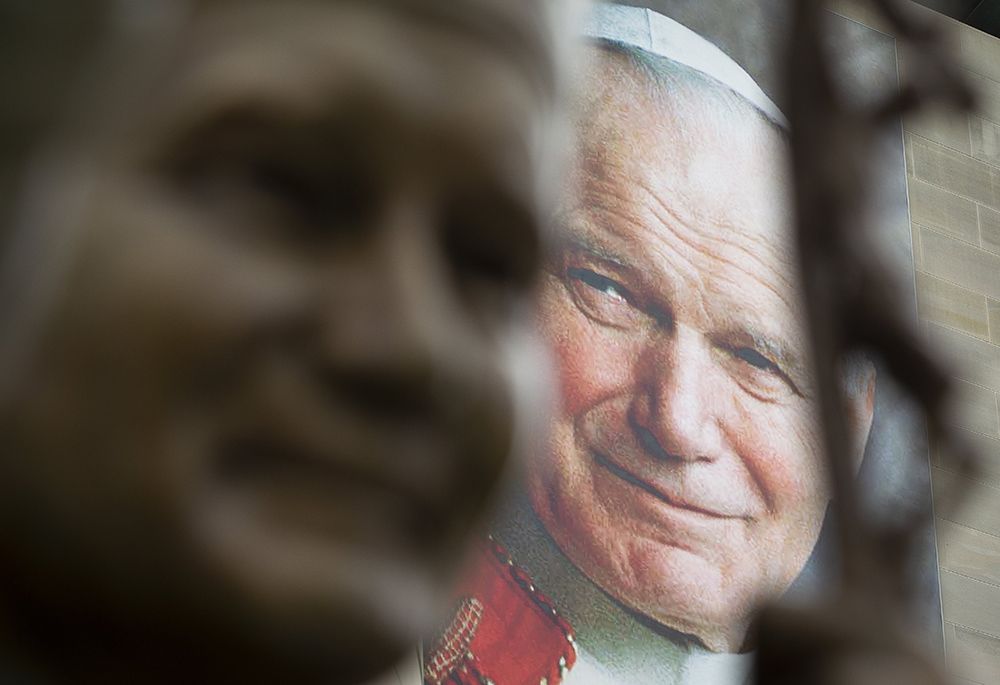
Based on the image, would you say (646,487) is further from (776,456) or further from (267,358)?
(267,358)

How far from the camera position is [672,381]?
4559 millimetres

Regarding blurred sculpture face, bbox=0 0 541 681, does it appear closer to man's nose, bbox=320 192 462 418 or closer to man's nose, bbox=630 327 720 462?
man's nose, bbox=320 192 462 418

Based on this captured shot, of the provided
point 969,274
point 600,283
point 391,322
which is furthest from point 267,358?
point 969,274

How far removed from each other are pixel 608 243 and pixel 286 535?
4.22 m

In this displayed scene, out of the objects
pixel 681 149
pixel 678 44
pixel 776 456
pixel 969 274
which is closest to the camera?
pixel 776 456

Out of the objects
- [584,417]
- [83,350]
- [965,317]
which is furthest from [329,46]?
[965,317]

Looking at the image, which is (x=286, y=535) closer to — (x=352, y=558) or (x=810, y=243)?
(x=352, y=558)

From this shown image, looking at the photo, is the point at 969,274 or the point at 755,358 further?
the point at 969,274

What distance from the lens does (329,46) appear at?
1.47ft

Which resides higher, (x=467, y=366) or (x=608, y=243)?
(x=467, y=366)

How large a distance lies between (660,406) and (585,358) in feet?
1.11

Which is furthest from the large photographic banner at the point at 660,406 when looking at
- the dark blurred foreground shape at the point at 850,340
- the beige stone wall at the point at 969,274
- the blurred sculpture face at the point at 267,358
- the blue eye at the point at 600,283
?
the dark blurred foreground shape at the point at 850,340

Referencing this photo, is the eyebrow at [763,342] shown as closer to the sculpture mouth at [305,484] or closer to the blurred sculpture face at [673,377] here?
the blurred sculpture face at [673,377]

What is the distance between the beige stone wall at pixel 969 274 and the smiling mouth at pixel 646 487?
104 cm
